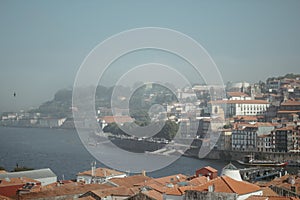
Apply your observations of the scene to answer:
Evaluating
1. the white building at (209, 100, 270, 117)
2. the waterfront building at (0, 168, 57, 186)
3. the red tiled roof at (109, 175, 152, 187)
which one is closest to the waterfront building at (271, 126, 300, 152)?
the white building at (209, 100, 270, 117)

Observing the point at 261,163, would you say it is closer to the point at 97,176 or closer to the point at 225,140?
the point at 225,140

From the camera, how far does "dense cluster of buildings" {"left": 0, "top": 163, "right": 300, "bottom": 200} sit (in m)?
7.82

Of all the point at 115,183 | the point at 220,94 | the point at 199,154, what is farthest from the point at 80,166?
the point at 220,94

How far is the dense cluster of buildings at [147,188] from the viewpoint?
7.82m

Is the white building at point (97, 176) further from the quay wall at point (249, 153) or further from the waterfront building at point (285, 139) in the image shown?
the waterfront building at point (285, 139)

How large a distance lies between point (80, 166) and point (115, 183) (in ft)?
36.7

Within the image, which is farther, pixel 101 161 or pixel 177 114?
pixel 177 114

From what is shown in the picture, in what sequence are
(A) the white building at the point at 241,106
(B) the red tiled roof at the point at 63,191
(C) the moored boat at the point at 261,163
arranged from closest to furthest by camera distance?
(B) the red tiled roof at the point at 63,191, (C) the moored boat at the point at 261,163, (A) the white building at the point at 241,106

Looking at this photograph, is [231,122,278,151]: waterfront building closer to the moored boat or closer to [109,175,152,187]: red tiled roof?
the moored boat

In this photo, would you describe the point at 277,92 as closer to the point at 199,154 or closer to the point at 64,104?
the point at 199,154

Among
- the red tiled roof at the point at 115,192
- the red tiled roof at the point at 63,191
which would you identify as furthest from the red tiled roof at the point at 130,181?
the red tiled roof at the point at 115,192

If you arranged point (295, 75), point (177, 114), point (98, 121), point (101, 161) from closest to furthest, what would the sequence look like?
point (101, 161)
point (177, 114)
point (98, 121)
point (295, 75)

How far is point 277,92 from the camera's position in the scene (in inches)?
1908

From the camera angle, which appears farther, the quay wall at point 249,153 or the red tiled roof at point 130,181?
the quay wall at point 249,153
